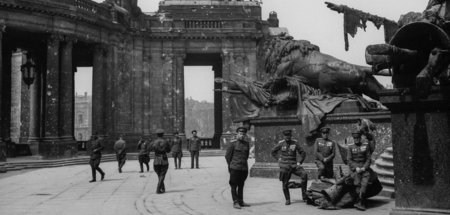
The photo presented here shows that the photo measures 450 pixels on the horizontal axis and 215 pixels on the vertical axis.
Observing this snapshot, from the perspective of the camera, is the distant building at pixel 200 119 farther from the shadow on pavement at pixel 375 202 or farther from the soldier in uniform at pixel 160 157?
the shadow on pavement at pixel 375 202

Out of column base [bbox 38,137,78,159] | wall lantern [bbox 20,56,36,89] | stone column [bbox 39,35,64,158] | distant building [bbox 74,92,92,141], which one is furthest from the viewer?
distant building [bbox 74,92,92,141]

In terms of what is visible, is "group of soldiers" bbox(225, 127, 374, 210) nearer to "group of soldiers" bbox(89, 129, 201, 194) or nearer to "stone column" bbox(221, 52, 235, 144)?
"group of soldiers" bbox(89, 129, 201, 194)

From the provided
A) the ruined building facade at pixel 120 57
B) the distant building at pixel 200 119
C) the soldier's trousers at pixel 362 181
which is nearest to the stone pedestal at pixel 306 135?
the soldier's trousers at pixel 362 181


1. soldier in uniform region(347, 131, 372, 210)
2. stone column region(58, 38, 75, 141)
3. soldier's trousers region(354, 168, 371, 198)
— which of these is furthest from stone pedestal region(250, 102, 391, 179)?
stone column region(58, 38, 75, 141)

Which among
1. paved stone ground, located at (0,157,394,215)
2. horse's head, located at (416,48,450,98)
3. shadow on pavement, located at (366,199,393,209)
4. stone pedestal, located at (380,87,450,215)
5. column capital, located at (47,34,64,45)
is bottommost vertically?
paved stone ground, located at (0,157,394,215)

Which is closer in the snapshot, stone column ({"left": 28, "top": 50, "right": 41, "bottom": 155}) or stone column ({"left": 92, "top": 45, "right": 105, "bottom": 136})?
stone column ({"left": 92, "top": 45, "right": 105, "bottom": 136})

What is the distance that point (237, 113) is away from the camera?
1438cm

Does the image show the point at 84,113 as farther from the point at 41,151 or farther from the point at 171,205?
the point at 171,205

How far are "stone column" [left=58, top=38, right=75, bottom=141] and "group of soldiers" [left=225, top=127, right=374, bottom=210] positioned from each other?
59.4 feet

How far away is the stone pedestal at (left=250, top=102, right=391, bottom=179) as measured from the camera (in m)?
11.3

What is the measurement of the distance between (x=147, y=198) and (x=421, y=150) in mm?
6077

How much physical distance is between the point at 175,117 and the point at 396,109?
85.8 feet

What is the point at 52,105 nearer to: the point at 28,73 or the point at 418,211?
the point at 28,73

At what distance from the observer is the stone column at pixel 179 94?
31062 mm
